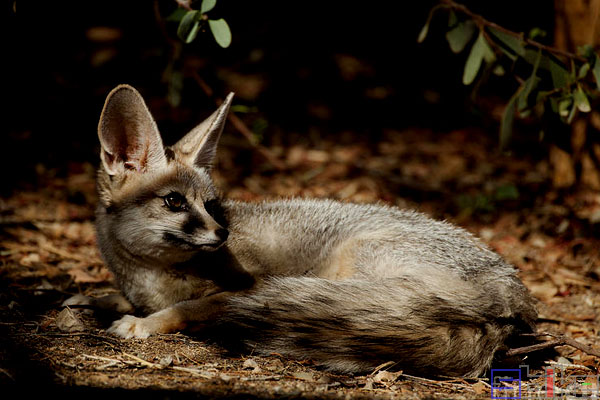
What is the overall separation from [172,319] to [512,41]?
9.68 feet

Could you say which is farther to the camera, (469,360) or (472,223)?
(472,223)

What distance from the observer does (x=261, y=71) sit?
899cm

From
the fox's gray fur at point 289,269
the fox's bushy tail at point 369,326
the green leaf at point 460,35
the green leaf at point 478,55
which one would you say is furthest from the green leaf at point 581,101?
the fox's bushy tail at point 369,326

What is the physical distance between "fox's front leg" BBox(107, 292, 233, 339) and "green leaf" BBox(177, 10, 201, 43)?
1.61 meters

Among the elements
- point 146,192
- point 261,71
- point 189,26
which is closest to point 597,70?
point 189,26

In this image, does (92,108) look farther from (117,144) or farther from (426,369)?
(426,369)

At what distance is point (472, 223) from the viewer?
586 cm

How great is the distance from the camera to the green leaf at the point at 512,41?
4359 millimetres

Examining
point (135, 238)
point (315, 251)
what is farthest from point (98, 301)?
point (315, 251)

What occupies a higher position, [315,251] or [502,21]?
[502,21]

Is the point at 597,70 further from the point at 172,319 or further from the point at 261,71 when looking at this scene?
the point at 261,71

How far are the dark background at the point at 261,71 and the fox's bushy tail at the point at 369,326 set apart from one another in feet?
11.4

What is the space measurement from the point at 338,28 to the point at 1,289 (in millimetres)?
6993

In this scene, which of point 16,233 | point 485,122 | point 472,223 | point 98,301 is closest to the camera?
point 98,301
